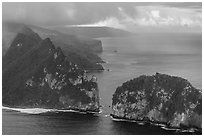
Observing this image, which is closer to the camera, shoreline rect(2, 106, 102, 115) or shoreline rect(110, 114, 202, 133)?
shoreline rect(110, 114, 202, 133)

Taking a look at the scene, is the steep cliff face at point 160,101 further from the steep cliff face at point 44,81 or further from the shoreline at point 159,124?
the steep cliff face at point 44,81

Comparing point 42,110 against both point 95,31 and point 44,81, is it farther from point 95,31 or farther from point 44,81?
point 95,31

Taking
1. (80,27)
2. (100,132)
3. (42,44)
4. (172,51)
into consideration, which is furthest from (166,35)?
(42,44)

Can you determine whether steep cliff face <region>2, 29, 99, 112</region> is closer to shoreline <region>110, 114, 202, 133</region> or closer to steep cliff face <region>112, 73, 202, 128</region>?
steep cliff face <region>112, 73, 202, 128</region>

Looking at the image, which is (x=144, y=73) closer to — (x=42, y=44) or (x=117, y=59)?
(x=117, y=59)

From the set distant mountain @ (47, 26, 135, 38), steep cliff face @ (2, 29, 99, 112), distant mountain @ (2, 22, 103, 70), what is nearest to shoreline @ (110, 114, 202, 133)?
steep cliff face @ (2, 29, 99, 112)

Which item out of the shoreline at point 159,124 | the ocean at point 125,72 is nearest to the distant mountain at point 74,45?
the ocean at point 125,72
